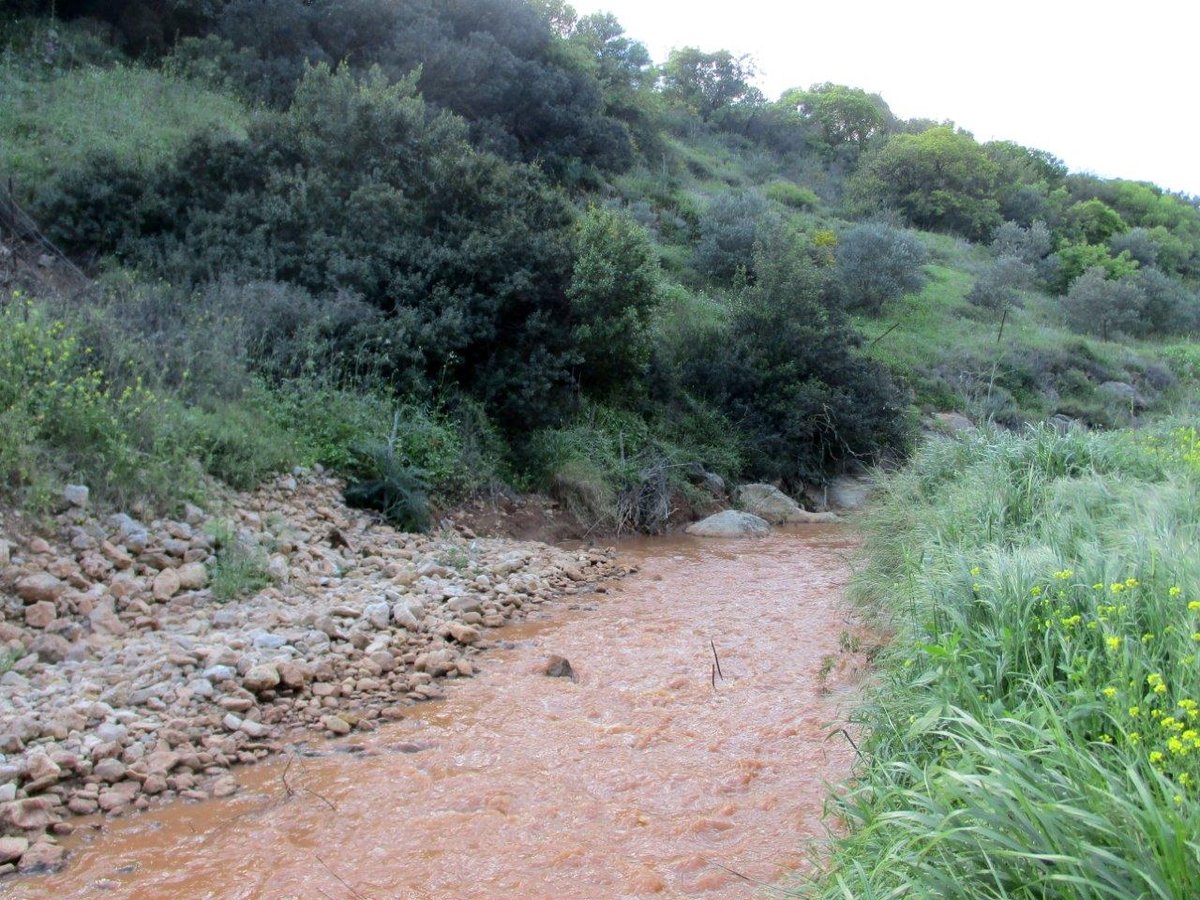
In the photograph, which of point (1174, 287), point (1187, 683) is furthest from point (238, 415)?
point (1174, 287)

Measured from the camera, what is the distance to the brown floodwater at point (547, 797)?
13.6 ft

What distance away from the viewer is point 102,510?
7500mm

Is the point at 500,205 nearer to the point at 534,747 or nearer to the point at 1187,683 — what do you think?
the point at 534,747

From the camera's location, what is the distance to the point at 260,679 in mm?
5977

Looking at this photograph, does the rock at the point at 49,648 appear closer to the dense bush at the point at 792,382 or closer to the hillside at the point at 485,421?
the hillside at the point at 485,421

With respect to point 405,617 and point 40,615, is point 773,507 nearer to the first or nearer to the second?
point 405,617

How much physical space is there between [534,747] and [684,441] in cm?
1066

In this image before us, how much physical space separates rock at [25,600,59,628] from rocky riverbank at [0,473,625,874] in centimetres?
1

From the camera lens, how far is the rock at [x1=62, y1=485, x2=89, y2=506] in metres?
7.30

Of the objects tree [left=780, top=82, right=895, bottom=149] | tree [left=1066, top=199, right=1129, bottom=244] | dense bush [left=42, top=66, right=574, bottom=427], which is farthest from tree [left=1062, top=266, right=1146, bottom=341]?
dense bush [left=42, top=66, right=574, bottom=427]

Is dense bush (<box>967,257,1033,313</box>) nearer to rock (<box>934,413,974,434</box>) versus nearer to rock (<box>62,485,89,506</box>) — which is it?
rock (<box>934,413,974,434</box>)

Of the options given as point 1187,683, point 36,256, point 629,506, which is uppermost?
point 1187,683

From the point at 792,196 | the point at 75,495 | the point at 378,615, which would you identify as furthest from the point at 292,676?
the point at 792,196

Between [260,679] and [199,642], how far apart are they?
78 centimetres
